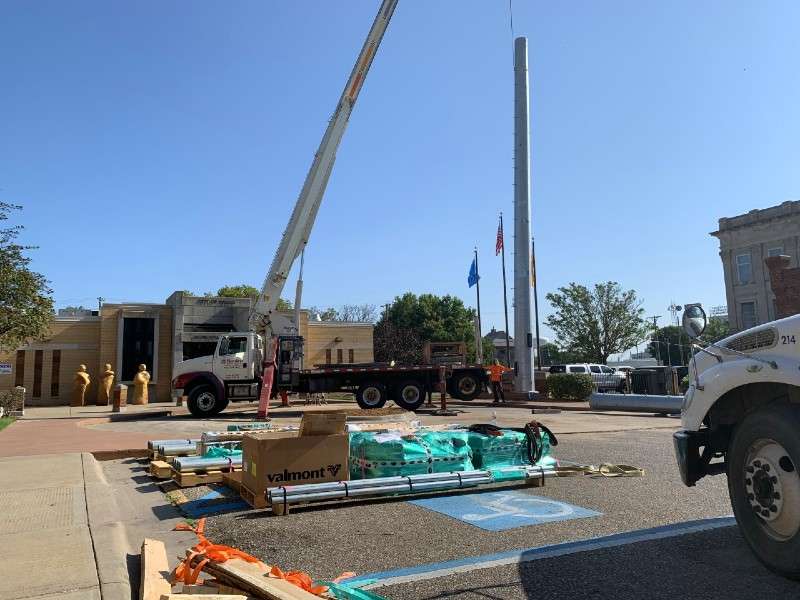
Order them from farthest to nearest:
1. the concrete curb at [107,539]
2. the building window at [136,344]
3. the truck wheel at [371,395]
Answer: the building window at [136,344] → the truck wheel at [371,395] → the concrete curb at [107,539]

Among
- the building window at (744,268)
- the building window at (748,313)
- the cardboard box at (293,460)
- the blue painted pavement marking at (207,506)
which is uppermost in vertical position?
A: the building window at (744,268)

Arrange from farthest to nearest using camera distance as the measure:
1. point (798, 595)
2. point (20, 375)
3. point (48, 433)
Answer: point (20, 375) < point (48, 433) < point (798, 595)

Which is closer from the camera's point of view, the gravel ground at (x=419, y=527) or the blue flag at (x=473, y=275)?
the gravel ground at (x=419, y=527)

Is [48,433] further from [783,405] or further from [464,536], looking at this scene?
[783,405]

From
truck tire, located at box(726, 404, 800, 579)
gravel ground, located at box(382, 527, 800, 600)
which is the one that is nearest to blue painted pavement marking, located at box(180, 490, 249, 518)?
gravel ground, located at box(382, 527, 800, 600)

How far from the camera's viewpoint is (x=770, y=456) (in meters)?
3.93

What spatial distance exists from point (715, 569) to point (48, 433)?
52.0ft

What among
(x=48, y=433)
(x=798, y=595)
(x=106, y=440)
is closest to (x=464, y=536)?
(x=798, y=595)

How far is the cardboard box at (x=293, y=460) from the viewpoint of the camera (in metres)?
6.44

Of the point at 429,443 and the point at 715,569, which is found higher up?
the point at 429,443

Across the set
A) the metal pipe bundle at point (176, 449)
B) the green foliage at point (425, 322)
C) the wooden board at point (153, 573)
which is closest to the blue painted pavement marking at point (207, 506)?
the wooden board at point (153, 573)

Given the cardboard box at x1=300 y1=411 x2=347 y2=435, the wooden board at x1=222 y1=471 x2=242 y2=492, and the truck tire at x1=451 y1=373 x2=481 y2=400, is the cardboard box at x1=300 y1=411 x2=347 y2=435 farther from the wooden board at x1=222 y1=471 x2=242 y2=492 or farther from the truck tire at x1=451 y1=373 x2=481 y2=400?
the truck tire at x1=451 y1=373 x2=481 y2=400

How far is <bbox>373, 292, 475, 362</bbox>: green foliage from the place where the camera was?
5906 cm

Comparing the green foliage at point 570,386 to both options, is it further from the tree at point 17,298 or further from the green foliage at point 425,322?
the green foliage at point 425,322
